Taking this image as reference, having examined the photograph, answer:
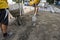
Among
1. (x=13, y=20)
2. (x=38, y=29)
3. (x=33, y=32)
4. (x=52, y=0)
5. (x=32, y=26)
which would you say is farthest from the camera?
(x=52, y=0)

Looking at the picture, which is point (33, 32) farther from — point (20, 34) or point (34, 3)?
point (34, 3)

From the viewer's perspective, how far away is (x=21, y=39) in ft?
8.60

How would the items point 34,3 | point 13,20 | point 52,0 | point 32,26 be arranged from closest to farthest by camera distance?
point 32,26
point 13,20
point 34,3
point 52,0

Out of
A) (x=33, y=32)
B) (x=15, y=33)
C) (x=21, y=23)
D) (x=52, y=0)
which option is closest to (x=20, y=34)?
(x=15, y=33)

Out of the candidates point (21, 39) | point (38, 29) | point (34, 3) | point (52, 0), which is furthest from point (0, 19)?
point (52, 0)

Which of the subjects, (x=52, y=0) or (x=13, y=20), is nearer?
(x=13, y=20)

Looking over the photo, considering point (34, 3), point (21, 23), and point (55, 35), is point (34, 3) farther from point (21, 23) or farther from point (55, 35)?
point (55, 35)

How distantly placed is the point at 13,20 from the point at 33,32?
0.87 m

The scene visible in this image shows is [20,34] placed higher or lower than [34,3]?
lower

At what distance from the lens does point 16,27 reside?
336 centimetres

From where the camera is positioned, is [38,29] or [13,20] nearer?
[38,29]

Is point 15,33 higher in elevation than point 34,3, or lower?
lower

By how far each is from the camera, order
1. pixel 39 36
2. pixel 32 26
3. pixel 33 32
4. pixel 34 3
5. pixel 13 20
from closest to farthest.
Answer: pixel 39 36 < pixel 33 32 < pixel 32 26 < pixel 13 20 < pixel 34 3

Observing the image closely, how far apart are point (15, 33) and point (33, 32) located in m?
0.38
